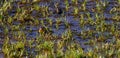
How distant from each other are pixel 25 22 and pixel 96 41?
2.23 metres

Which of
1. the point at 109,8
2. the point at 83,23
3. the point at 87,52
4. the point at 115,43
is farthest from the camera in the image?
the point at 109,8

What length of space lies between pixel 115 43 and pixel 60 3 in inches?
138

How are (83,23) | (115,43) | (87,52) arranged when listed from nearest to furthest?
(87,52) → (115,43) → (83,23)

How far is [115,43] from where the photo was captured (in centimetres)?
957

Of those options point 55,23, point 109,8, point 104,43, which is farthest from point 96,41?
point 109,8

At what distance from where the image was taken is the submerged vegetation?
9.00 meters

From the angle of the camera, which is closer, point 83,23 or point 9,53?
point 9,53

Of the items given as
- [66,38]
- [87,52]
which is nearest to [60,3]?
[66,38]

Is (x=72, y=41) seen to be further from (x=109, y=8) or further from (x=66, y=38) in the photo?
(x=109, y=8)

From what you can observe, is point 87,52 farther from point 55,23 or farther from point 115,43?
point 55,23

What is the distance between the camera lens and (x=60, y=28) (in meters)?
10.7

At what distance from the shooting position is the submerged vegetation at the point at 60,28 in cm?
900

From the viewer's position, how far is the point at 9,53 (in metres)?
8.88

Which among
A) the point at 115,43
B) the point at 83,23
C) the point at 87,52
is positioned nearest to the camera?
the point at 87,52
